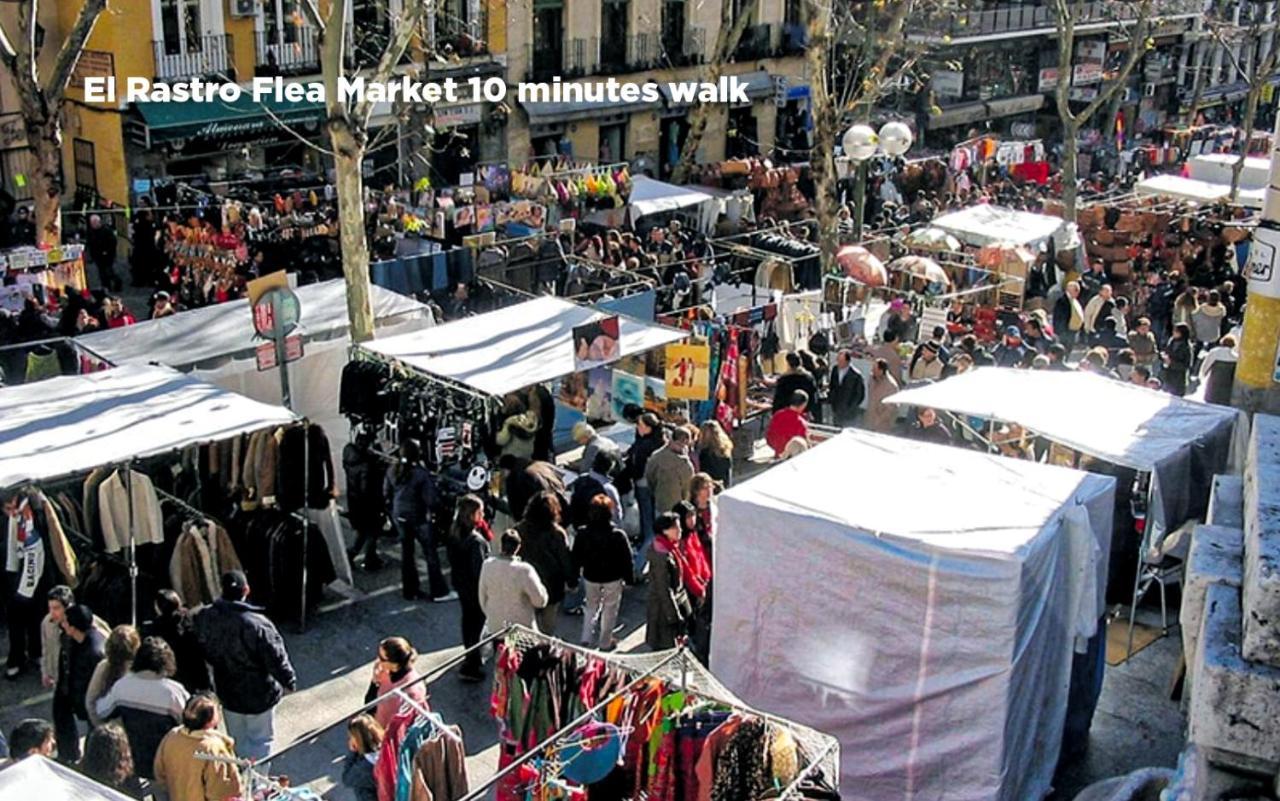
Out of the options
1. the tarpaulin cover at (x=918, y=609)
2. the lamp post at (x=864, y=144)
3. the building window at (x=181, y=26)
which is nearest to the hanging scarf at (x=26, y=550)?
the tarpaulin cover at (x=918, y=609)

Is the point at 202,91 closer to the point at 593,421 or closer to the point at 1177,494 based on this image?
Result: the point at 593,421

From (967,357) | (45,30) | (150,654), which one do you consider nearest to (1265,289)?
(967,357)

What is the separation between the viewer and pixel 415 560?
1148 cm

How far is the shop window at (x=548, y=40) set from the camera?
29.5 meters

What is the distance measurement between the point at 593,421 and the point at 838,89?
25966 millimetres

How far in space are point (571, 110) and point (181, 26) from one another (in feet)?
28.9

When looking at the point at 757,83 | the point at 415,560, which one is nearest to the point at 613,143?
the point at 757,83

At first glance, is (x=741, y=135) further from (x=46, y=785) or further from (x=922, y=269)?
(x=46, y=785)

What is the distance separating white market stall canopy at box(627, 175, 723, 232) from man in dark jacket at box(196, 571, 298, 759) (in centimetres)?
1532

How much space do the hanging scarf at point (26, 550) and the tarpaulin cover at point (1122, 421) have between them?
6.70m

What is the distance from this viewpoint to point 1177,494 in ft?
32.1

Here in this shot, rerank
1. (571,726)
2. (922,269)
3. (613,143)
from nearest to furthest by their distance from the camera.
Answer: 1. (571,726)
2. (922,269)
3. (613,143)

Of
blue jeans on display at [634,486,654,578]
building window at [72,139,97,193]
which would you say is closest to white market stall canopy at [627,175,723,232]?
building window at [72,139,97,193]

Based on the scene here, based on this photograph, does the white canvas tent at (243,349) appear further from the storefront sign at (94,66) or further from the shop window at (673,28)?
the shop window at (673,28)
